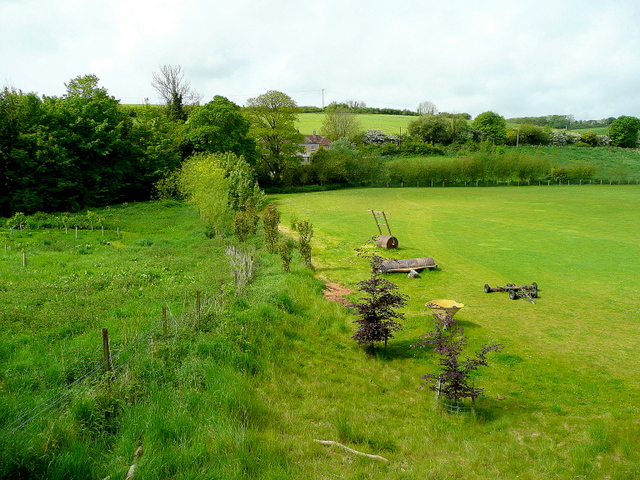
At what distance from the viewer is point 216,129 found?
5078 cm

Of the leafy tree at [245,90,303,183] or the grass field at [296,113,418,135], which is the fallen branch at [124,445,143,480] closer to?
the leafy tree at [245,90,303,183]

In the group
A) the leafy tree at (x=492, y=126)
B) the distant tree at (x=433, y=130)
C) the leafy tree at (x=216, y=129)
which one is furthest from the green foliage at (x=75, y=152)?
the leafy tree at (x=492, y=126)

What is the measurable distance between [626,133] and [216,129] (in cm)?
11141

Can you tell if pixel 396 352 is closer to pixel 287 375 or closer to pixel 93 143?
pixel 287 375

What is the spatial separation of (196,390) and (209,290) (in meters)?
6.66

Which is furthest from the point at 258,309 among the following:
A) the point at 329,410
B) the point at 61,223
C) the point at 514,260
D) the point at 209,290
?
the point at 61,223

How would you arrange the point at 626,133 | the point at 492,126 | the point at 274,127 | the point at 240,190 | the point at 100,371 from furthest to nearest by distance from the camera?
the point at 626,133 → the point at 492,126 → the point at 274,127 → the point at 240,190 → the point at 100,371

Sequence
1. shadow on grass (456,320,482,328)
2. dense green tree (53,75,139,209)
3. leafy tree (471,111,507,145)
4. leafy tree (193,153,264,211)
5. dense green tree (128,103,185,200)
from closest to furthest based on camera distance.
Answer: shadow on grass (456,320,482,328), leafy tree (193,153,264,211), dense green tree (53,75,139,209), dense green tree (128,103,185,200), leafy tree (471,111,507,145)

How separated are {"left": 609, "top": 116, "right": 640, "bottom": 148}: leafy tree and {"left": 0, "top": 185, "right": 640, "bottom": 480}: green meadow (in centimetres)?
11534

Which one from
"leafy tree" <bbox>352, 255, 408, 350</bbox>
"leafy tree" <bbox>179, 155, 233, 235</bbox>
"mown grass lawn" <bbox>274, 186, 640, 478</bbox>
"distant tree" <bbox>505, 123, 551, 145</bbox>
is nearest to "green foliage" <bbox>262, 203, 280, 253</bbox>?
"mown grass lawn" <bbox>274, 186, 640, 478</bbox>

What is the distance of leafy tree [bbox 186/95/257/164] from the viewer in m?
50.9

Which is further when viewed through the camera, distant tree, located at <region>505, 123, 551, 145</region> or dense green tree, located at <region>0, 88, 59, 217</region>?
distant tree, located at <region>505, 123, 551, 145</region>

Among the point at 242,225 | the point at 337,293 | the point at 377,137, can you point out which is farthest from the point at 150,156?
the point at 377,137

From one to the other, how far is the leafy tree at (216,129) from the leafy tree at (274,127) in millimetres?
8602
